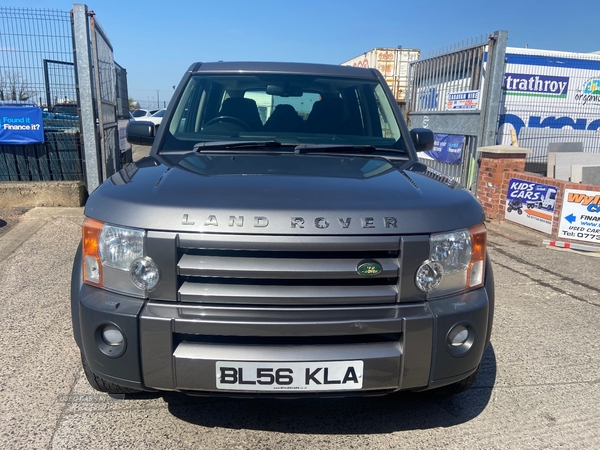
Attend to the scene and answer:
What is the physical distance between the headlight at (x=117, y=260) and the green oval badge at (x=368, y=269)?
852 millimetres

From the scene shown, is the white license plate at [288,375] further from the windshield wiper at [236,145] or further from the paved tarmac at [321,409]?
the windshield wiper at [236,145]

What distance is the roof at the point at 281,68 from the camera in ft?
12.0

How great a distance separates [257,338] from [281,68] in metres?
2.30

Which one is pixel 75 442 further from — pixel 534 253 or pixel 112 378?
pixel 534 253

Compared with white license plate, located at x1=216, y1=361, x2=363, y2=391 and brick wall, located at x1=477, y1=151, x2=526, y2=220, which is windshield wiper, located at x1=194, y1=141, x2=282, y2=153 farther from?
brick wall, located at x1=477, y1=151, x2=526, y2=220

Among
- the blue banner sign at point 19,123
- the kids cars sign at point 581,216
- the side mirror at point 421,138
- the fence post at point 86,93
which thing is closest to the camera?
the side mirror at point 421,138

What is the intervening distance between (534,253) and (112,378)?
5693 mm

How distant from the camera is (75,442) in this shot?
2.39 m

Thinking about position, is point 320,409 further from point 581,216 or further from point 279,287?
point 581,216

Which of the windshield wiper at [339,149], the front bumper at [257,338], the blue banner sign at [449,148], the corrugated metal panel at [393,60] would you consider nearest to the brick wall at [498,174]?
the blue banner sign at [449,148]

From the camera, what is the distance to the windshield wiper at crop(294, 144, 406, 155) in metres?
3.05

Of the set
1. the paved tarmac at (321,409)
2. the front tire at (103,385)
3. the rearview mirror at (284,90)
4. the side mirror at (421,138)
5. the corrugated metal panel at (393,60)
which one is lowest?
the paved tarmac at (321,409)

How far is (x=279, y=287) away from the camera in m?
2.11

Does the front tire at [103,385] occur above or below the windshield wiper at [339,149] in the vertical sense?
below
